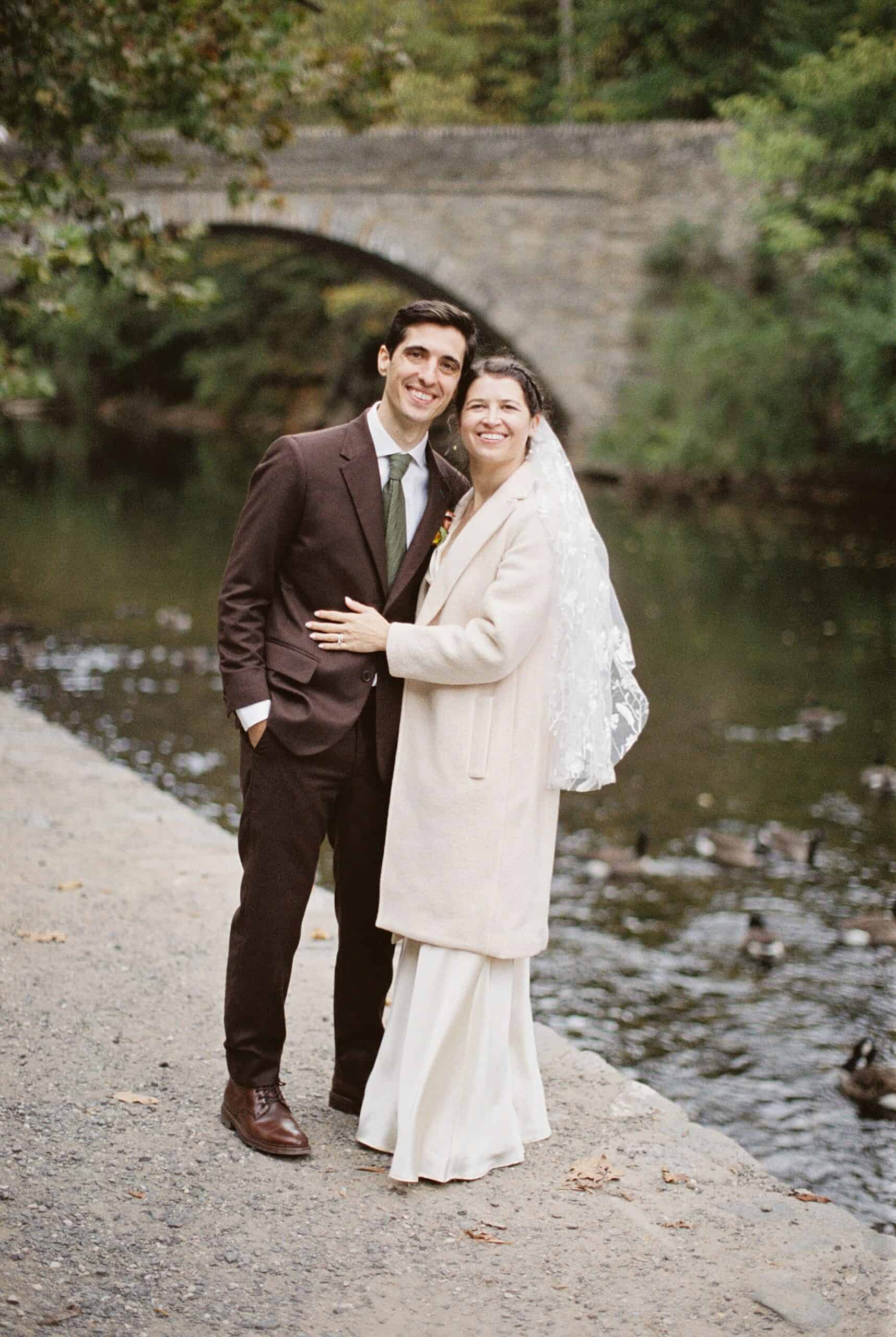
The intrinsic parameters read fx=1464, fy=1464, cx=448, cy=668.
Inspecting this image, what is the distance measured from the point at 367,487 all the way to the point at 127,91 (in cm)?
585

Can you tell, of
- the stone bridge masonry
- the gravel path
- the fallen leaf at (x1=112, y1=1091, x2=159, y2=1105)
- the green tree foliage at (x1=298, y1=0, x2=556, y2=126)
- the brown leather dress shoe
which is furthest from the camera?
the green tree foliage at (x1=298, y1=0, x2=556, y2=126)

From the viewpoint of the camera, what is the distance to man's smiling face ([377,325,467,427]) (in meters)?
3.22

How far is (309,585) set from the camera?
10.9 ft

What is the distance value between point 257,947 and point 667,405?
21876 millimetres

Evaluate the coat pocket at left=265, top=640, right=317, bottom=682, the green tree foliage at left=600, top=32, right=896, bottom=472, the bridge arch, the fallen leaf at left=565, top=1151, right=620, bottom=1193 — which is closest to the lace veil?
the coat pocket at left=265, top=640, right=317, bottom=682

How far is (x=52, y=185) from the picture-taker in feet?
23.4

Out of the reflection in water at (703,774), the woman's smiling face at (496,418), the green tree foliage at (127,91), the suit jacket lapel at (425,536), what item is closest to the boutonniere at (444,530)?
the suit jacket lapel at (425,536)

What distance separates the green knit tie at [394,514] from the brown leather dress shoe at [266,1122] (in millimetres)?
1208

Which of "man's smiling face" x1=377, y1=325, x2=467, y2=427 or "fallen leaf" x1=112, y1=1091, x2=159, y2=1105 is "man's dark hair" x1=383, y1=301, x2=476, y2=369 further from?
"fallen leaf" x1=112, y1=1091, x2=159, y2=1105

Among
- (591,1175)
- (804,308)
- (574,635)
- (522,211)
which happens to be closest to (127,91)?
(574,635)

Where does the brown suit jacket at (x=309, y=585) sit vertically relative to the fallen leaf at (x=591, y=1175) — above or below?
above

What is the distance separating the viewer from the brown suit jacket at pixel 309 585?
10.6 ft

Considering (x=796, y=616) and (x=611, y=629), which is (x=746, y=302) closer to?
(x=796, y=616)

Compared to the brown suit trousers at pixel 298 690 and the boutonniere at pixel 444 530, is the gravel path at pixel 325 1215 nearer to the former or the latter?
the brown suit trousers at pixel 298 690
